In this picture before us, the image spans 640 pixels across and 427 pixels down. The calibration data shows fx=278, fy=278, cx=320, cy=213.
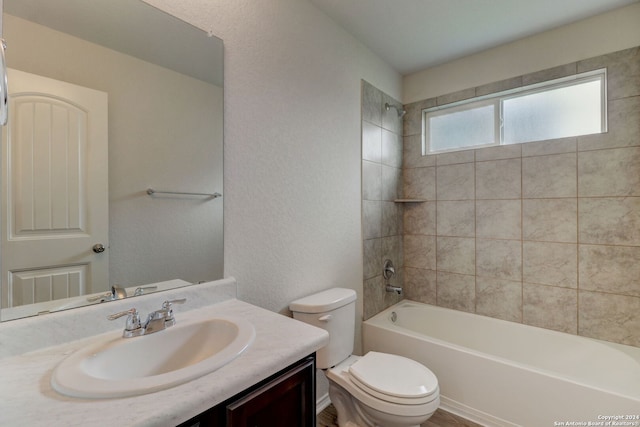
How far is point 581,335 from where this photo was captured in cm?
197

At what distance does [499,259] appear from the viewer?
2283 mm

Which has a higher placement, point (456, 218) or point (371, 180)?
point (371, 180)

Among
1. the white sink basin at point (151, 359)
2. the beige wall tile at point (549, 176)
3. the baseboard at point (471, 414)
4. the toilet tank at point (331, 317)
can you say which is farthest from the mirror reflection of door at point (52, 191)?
the beige wall tile at point (549, 176)

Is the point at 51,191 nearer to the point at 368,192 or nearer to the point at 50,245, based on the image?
the point at 50,245

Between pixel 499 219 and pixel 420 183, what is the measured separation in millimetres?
726

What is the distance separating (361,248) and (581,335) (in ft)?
5.40

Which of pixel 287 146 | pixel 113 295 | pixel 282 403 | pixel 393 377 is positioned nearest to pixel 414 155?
pixel 287 146

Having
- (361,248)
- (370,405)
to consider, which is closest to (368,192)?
(361,248)

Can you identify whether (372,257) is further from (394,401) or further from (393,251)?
(394,401)

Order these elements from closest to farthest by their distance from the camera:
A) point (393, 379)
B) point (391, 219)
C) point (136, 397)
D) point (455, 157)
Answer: point (136, 397) → point (393, 379) → point (455, 157) → point (391, 219)

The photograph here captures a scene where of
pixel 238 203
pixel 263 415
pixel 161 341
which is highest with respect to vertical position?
pixel 238 203

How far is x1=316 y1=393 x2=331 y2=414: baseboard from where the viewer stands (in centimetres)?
183

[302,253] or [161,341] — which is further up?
[302,253]

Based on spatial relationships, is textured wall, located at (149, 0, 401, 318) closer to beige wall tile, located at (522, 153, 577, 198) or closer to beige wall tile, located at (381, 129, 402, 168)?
beige wall tile, located at (381, 129, 402, 168)
